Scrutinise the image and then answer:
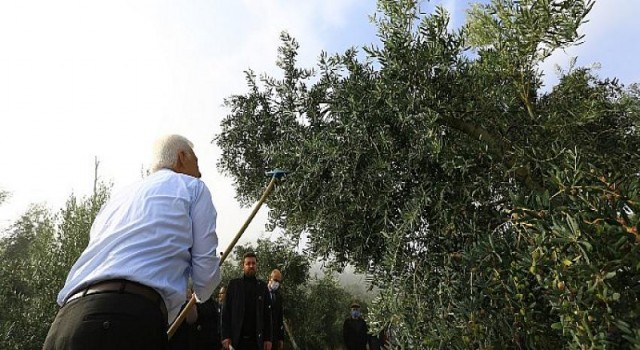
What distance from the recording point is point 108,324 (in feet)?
7.75

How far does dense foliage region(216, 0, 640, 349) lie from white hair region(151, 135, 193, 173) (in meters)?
1.32

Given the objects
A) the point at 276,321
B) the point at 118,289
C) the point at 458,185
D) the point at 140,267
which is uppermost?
the point at 458,185

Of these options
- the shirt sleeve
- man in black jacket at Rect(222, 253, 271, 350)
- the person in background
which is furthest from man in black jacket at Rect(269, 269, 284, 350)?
the person in background

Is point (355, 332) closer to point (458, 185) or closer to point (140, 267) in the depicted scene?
point (458, 185)

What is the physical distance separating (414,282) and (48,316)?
13.2m

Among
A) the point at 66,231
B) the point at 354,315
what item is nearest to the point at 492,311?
the point at 354,315

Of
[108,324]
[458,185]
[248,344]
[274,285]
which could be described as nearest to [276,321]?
[274,285]

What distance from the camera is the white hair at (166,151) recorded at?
3.37m

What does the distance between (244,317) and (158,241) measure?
562 cm

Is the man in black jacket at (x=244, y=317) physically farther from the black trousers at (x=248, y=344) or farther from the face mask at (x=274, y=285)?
the face mask at (x=274, y=285)

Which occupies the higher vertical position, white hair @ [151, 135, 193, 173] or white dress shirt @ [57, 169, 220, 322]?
white hair @ [151, 135, 193, 173]

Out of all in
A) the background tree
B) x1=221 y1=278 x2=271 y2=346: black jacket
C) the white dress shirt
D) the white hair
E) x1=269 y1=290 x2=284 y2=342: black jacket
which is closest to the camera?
the white dress shirt

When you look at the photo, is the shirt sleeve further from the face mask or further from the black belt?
the face mask

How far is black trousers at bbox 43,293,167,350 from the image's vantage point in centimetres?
234
